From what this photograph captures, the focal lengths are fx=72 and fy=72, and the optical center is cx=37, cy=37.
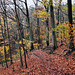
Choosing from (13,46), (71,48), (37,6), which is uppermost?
(37,6)

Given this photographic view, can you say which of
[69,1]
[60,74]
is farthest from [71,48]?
[69,1]

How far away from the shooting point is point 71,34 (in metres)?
5.43

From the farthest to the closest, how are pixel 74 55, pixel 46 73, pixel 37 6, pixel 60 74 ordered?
pixel 37 6 < pixel 74 55 < pixel 46 73 < pixel 60 74

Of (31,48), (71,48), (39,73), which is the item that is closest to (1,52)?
(31,48)

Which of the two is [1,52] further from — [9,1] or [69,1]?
[69,1]

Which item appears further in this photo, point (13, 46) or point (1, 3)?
point (13, 46)

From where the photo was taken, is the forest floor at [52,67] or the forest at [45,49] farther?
the forest at [45,49]

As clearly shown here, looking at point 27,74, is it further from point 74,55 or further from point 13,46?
point 13,46

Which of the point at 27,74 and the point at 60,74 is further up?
the point at 60,74

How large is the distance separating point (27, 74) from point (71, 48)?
14.1 ft

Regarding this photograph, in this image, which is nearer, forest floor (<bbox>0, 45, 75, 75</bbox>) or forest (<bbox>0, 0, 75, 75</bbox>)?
forest floor (<bbox>0, 45, 75, 75</bbox>)

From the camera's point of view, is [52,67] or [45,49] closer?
[52,67]

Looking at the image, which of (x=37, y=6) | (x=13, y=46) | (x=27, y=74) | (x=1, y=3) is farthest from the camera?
(x=13, y=46)

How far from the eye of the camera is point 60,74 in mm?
4270
